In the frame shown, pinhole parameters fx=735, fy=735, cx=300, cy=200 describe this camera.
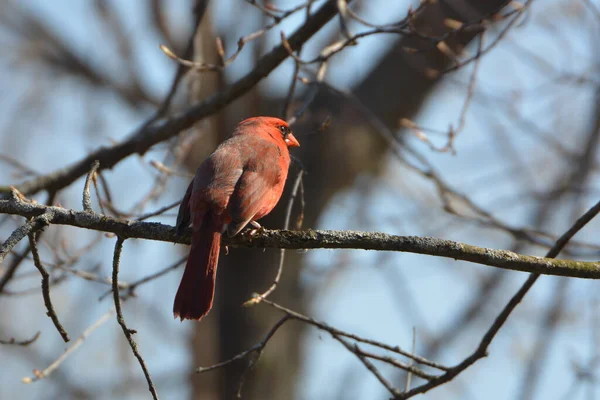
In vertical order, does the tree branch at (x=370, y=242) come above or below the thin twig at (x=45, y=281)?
above

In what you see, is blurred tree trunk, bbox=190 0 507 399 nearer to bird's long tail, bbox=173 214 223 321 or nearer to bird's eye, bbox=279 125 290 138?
bird's eye, bbox=279 125 290 138

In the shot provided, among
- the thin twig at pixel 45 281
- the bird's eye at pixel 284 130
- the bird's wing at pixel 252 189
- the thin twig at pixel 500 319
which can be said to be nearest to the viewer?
the thin twig at pixel 45 281

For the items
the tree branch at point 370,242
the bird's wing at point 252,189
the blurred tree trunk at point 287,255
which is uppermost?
the blurred tree trunk at point 287,255

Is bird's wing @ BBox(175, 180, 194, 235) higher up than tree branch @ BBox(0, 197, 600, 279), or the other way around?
bird's wing @ BBox(175, 180, 194, 235)

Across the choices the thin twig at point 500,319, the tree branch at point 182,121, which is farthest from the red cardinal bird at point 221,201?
the thin twig at point 500,319

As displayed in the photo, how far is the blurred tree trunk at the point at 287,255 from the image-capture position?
8.29m

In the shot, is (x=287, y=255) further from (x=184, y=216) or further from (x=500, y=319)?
(x=500, y=319)

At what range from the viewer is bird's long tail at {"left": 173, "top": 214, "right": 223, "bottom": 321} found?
10.1 feet

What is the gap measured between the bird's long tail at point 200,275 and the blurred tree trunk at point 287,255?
15.7ft

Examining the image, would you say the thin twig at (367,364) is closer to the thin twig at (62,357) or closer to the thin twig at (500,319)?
the thin twig at (500,319)

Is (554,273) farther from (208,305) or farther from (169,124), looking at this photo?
(169,124)

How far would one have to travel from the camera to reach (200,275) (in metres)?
3.17

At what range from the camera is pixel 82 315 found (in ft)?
Result: 30.8

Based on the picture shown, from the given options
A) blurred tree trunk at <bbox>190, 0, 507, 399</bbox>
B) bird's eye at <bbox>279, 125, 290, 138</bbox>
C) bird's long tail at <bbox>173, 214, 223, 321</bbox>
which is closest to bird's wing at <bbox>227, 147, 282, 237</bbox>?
bird's long tail at <bbox>173, 214, 223, 321</bbox>
